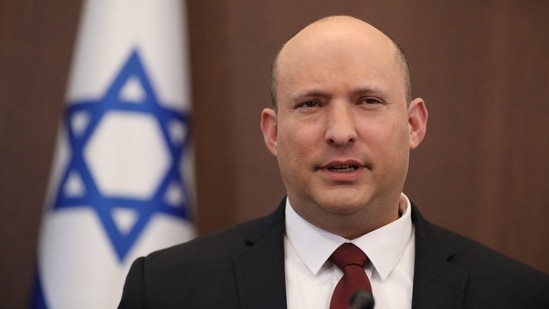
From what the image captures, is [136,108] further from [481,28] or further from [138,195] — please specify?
[481,28]

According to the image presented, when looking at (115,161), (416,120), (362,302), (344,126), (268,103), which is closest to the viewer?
(362,302)

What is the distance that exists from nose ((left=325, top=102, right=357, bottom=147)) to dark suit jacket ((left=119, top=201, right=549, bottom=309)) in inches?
12.0

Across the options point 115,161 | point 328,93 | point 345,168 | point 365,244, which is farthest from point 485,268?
point 115,161

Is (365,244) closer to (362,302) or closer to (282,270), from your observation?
(282,270)

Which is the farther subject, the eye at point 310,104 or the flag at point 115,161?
the flag at point 115,161

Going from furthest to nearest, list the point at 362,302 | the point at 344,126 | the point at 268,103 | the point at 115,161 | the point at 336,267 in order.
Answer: the point at 268,103
the point at 115,161
the point at 336,267
the point at 344,126
the point at 362,302

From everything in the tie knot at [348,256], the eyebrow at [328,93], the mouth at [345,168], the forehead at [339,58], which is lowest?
the tie knot at [348,256]

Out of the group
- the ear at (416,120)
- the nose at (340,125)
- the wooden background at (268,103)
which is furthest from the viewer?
the wooden background at (268,103)

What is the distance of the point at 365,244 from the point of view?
197cm

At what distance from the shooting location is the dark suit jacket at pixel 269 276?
6.30 ft

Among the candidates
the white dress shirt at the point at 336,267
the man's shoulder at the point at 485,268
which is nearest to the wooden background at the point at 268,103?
the man's shoulder at the point at 485,268

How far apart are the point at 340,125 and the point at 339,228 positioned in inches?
9.9

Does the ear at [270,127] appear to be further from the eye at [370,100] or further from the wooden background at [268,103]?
the wooden background at [268,103]

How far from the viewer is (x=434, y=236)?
6.77 feet
